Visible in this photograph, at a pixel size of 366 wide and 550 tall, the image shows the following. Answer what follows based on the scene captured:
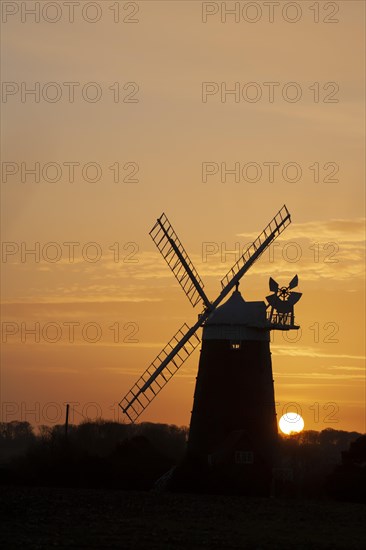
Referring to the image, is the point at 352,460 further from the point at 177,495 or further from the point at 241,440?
the point at 177,495

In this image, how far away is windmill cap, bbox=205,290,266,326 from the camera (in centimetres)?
6706

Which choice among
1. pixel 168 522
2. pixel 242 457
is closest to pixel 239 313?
pixel 242 457

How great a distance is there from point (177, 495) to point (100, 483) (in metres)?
6.01

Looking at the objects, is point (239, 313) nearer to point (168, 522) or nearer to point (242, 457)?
point (242, 457)

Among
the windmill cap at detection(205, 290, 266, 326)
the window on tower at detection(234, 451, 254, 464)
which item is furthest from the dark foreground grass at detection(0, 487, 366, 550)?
the windmill cap at detection(205, 290, 266, 326)

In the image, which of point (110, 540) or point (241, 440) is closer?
point (110, 540)

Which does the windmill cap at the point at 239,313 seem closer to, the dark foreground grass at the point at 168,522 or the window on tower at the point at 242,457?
the window on tower at the point at 242,457

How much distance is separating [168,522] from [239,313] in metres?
24.4

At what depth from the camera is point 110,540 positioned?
125ft

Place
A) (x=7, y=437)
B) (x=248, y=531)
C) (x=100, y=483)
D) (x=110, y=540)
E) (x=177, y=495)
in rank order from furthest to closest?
(x=7, y=437), (x=100, y=483), (x=177, y=495), (x=248, y=531), (x=110, y=540)

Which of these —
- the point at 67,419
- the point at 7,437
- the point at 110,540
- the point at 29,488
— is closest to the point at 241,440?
the point at 29,488

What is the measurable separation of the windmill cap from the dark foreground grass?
12231 mm

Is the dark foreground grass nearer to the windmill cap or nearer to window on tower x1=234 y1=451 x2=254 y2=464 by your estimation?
window on tower x1=234 y1=451 x2=254 y2=464

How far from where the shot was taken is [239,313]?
67.2 meters
